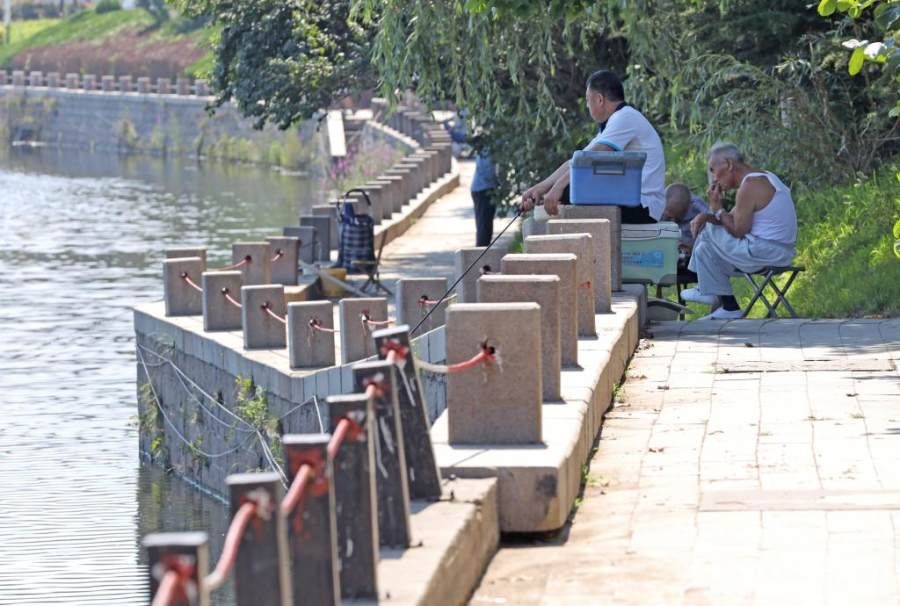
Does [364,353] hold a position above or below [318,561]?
below

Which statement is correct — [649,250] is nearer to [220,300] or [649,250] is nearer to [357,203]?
[220,300]

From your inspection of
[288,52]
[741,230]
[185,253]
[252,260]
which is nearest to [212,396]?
[185,253]

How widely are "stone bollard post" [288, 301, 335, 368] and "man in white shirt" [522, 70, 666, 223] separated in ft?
9.56

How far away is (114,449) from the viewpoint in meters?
19.3

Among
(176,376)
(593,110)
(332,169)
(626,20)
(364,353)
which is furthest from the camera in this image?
(332,169)

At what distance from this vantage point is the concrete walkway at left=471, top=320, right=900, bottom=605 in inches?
275

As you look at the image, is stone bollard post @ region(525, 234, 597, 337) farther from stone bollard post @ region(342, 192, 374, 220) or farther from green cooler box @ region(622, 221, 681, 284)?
stone bollard post @ region(342, 192, 374, 220)

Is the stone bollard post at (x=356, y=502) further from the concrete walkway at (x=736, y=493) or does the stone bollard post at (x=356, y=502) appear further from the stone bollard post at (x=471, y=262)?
the stone bollard post at (x=471, y=262)

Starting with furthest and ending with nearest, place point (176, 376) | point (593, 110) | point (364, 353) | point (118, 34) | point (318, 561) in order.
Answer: point (118, 34)
point (176, 376)
point (364, 353)
point (593, 110)
point (318, 561)

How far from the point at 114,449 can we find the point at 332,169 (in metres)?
36.0

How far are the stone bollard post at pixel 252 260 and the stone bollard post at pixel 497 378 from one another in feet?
40.5

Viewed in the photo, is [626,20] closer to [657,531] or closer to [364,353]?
[364,353]

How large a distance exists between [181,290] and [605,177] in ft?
22.4

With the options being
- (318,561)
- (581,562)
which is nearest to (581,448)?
(581,562)
